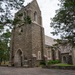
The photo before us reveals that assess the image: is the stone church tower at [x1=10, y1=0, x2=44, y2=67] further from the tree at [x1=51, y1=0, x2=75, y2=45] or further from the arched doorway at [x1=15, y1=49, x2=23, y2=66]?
the tree at [x1=51, y1=0, x2=75, y2=45]

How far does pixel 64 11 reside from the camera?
13.2 m

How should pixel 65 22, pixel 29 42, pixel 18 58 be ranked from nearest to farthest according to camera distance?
pixel 65 22
pixel 29 42
pixel 18 58

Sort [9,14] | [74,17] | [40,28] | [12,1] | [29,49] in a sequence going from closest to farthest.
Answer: [12,1] < [9,14] < [74,17] < [29,49] < [40,28]

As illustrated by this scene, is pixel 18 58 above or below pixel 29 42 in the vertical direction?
below

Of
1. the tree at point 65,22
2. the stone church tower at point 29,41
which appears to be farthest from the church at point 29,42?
the tree at point 65,22

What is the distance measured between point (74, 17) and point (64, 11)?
141cm

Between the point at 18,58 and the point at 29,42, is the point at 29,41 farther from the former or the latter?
the point at 18,58

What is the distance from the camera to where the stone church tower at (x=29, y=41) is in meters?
23.6

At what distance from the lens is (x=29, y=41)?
24047 mm

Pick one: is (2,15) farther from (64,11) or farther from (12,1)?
(64,11)

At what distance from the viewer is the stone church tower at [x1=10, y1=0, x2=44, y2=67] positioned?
23.6 metres

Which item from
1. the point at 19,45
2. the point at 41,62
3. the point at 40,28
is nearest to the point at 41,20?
the point at 40,28

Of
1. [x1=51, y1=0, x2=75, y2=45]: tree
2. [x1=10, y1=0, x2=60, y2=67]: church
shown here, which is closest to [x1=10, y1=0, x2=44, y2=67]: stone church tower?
[x1=10, y1=0, x2=60, y2=67]: church

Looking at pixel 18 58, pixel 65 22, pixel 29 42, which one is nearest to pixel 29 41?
pixel 29 42
